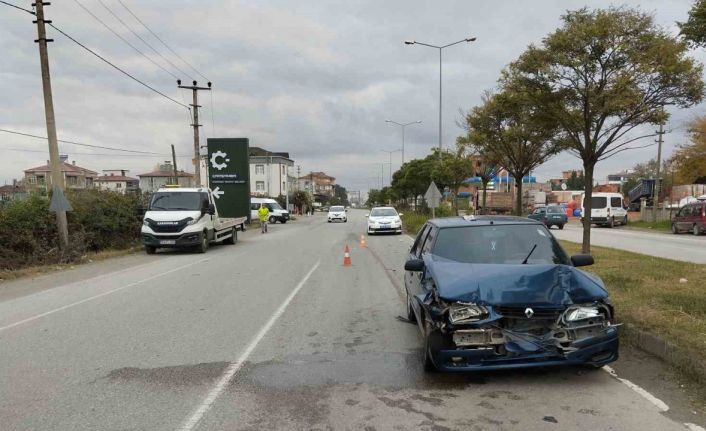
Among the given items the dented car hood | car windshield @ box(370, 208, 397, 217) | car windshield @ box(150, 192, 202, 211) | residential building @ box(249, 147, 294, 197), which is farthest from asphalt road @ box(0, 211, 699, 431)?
residential building @ box(249, 147, 294, 197)

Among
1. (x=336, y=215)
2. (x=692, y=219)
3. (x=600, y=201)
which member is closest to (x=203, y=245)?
(x=692, y=219)

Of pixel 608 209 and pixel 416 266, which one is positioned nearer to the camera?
pixel 416 266

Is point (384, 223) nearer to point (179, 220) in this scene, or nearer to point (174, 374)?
A: point (179, 220)

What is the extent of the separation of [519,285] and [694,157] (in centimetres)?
3831

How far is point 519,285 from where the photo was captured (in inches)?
194

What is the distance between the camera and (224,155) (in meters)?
28.0

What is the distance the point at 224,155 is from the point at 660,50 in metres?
21.5

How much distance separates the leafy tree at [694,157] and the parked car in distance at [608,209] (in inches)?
173

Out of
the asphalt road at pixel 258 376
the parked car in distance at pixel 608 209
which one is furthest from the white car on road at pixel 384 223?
the asphalt road at pixel 258 376

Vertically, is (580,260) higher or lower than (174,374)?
higher

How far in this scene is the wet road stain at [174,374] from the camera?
17.2ft

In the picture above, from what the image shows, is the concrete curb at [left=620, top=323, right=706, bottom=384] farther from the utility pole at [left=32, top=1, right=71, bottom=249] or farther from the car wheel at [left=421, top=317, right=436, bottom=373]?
the utility pole at [left=32, top=1, right=71, bottom=249]

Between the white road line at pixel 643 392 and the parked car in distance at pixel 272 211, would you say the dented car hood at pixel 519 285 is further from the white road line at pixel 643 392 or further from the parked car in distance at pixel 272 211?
the parked car in distance at pixel 272 211

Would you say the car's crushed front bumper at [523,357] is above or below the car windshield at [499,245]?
below
